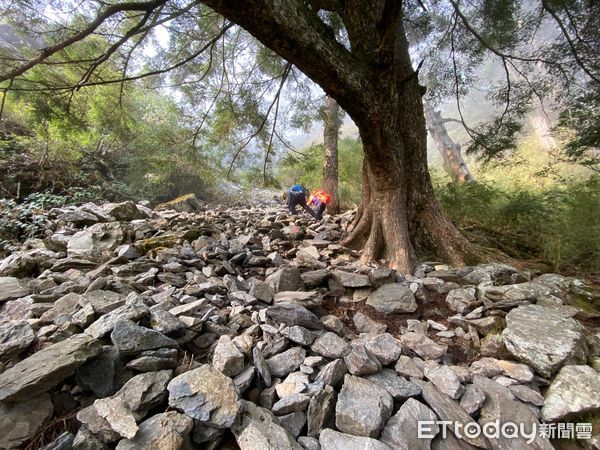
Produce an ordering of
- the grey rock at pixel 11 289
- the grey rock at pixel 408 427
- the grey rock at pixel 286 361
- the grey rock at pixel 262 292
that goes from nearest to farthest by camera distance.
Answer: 1. the grey rock at pixel 408 427
2. the grey rock at pixel 286 361
3. the grey rock at pixel 11 289
4. the grey rock at pixel 262 292

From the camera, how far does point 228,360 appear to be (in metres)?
1.53

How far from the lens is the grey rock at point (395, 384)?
4.96 ft

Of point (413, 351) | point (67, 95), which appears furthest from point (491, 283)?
point (67, 95)

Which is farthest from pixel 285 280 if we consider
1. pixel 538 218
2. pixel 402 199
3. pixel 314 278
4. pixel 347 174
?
pixel 347 174

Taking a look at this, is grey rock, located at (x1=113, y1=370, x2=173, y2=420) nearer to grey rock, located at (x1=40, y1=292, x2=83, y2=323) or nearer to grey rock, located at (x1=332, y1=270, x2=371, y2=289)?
grey rock, located at (x1=40, y1=292, x2=83, y2=323)

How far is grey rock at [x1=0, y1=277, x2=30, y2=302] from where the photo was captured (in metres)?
2.18

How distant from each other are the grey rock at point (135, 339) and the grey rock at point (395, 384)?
3.97 feet

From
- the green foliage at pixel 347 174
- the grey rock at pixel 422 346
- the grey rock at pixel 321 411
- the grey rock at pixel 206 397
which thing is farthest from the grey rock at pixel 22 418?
the green foliage at pixel 347 174

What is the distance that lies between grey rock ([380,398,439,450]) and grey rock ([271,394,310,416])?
0.40 metres

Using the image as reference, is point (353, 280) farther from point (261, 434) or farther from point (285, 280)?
point (261, 434)

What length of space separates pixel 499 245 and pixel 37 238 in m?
6.91

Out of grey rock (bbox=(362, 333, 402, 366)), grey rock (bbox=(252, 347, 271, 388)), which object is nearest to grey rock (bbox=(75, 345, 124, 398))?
grey rock (bbox=(252, 347, 271, 388))

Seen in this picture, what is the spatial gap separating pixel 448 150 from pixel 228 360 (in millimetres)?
10441

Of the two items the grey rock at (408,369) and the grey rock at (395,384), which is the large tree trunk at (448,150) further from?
the grey rock at (395,384)
